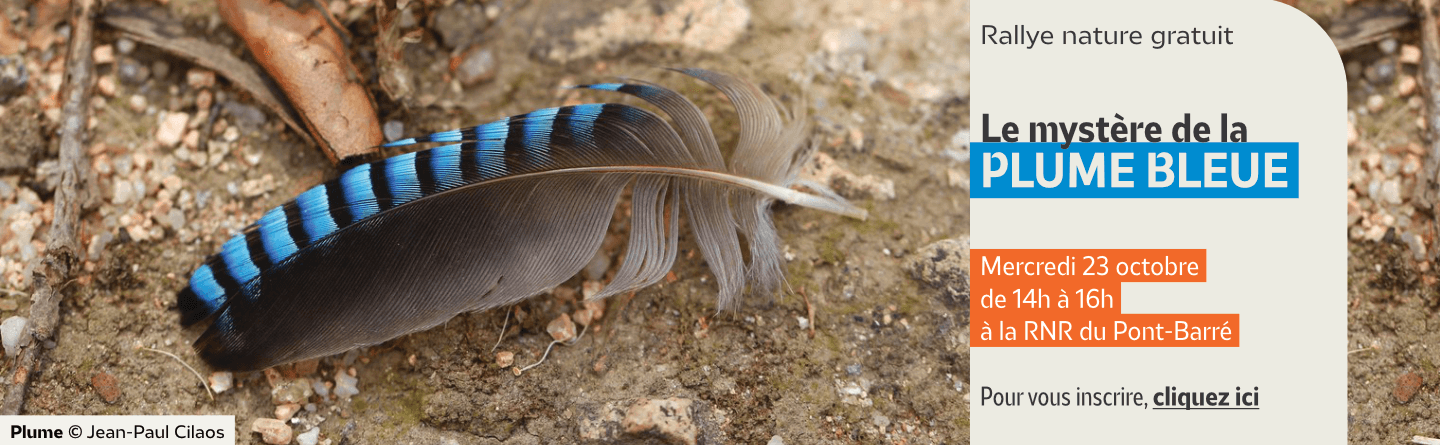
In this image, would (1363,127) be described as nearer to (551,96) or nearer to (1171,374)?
(1171,374)

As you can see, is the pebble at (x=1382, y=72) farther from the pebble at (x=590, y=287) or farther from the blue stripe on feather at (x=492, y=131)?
the blue stripe on feather at (x=492, y=131)

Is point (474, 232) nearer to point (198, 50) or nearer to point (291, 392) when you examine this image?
point (291, 392)

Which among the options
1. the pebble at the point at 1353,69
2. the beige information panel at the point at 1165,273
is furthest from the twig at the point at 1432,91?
the beige information panel at the point at 1165,273

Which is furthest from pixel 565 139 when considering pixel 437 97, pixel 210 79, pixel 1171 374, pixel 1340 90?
pixel 1340 90

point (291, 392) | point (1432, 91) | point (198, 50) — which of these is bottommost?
point (291, 392)

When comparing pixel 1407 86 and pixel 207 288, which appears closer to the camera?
pixel 207 288

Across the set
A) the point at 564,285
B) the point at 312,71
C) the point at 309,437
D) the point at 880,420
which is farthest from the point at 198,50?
the point at 880,420
